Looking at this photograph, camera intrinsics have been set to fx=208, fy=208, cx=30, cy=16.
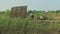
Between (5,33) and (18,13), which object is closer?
(5,33)

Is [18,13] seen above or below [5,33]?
above

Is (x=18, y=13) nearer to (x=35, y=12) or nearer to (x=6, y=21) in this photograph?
(x=6, y=21)

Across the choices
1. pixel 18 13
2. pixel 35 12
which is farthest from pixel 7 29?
pixel 35 12

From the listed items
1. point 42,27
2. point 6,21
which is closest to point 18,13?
point 6,21

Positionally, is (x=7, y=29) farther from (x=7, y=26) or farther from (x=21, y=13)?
(x=21, y=13)

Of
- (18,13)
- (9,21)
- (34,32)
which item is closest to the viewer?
(34,32)

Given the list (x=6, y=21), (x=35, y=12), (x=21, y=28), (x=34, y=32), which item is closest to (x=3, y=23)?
(x=6, y=21)

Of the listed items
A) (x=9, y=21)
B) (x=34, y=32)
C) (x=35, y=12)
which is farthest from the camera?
(x=35, y=12)

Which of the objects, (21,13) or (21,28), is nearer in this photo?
(21,28)

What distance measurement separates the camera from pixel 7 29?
15.4 ft

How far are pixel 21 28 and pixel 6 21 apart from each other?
463 mm

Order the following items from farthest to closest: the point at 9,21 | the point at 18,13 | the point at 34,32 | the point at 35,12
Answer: the point at 35,12 → the point at 18,13 → the point at 9,21 → the point at 34,32

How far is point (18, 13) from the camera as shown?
583 centimetres

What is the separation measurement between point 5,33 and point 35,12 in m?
2.69
